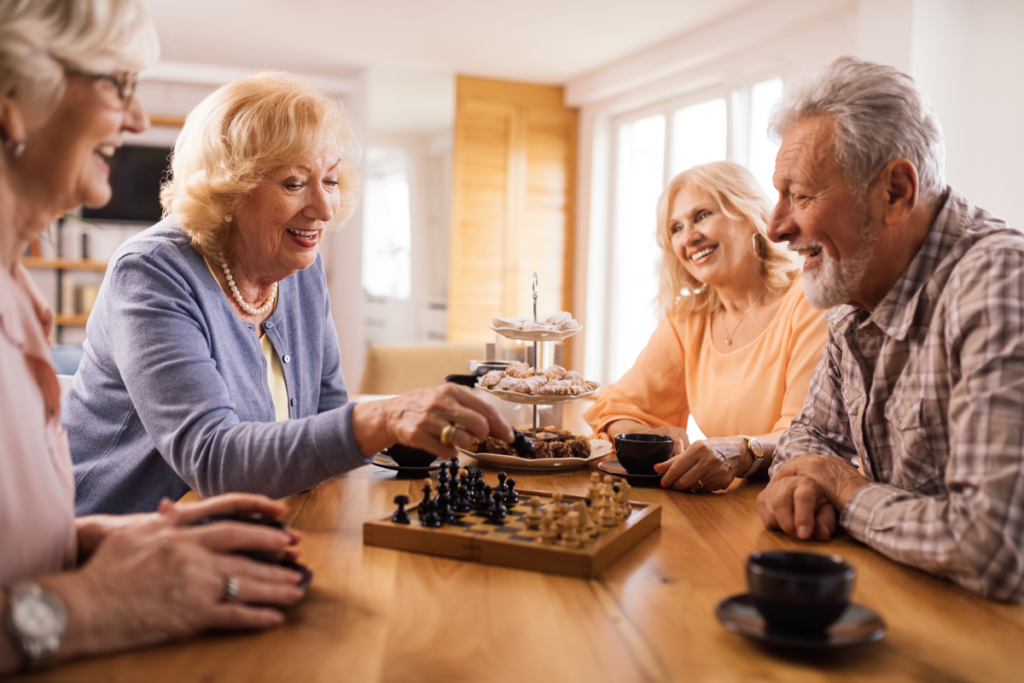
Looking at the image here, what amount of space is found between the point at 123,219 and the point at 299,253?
633 cm

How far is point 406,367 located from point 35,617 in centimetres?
276

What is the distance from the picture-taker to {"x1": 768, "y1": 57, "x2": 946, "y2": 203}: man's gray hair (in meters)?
1.24

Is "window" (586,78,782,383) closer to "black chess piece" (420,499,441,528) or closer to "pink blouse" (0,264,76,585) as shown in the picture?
"black chess piece" (420,499,441,528)

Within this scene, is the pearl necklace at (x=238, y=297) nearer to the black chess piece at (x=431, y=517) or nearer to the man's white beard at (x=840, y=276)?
the black chess piece at (x=431, y=517)

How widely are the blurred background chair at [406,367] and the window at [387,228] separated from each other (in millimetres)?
3492

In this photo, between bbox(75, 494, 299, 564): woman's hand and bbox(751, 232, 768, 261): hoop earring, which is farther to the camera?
bbox(751, 232, 768, 261): hoop earring

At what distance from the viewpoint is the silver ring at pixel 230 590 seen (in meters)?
0.82

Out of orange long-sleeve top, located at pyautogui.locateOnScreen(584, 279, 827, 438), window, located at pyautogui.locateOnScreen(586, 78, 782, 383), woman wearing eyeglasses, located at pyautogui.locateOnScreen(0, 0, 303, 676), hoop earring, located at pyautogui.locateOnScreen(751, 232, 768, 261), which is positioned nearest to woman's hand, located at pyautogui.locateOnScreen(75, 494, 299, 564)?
woman wearing eyeglasses, located at pyautogui.locateOnScreen(0, 0, 303, 676)

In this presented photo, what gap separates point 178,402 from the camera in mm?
1262

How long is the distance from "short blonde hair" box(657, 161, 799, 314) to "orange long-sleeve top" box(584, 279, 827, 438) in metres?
0.06

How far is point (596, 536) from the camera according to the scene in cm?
107

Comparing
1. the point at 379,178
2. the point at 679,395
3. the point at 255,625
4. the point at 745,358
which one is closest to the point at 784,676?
the point at 255,625

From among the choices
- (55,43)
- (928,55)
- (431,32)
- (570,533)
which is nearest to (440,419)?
(570,533)

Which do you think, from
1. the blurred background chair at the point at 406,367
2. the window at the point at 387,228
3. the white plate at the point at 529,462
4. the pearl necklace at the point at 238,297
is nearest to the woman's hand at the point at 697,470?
the white plate at the point at 529,462
